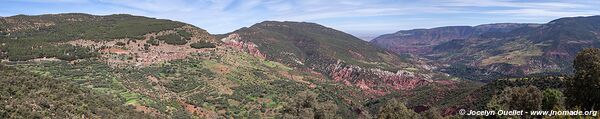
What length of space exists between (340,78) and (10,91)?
137880mm

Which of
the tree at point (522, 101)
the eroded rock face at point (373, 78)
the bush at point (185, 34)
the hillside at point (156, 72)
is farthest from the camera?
the eroded rock face at point (373, 78)

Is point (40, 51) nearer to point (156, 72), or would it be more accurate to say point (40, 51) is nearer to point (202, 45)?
point (156, 72)

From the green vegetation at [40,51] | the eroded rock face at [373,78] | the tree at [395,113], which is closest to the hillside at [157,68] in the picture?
the green vegetation at [40,51]

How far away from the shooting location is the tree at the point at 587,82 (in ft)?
146

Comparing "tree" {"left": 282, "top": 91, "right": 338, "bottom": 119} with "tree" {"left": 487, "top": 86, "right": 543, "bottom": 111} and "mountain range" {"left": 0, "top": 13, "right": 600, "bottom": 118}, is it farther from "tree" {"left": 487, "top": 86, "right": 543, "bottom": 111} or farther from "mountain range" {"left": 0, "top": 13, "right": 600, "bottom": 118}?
"tree" {"left": 487, "top": 86, "right": 543, "bottom": 111}

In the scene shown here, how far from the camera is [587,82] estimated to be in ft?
149

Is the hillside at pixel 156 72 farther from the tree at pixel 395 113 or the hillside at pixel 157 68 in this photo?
the tree at pixel 395 113

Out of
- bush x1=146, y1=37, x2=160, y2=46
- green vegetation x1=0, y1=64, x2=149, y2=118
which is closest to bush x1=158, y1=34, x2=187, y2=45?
bush x1=146, y1=37, x2=160, y2=46

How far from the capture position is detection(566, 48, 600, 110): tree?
4447 cm

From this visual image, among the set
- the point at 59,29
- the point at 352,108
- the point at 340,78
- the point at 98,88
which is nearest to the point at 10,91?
the point at 98,88

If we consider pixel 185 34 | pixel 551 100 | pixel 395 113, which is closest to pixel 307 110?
pixel 395 113

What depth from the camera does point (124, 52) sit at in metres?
97.8

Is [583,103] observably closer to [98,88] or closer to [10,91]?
[10,91]

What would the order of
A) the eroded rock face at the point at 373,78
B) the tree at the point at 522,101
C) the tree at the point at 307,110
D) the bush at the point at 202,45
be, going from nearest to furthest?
the tree at the point at 522,101 → the tree at the point at 307,110 → the bush at the point at 202,45 → the eroded rock face at the point at 373,78
